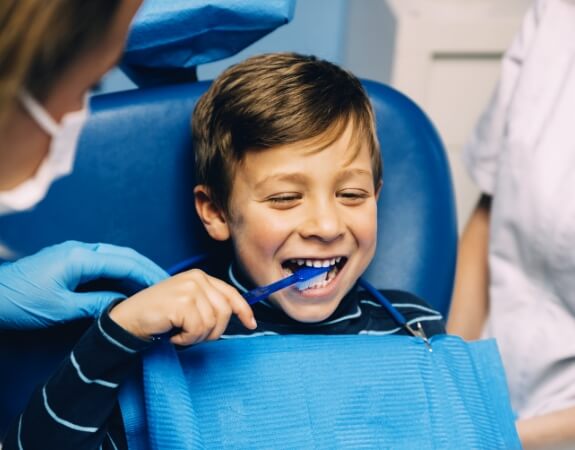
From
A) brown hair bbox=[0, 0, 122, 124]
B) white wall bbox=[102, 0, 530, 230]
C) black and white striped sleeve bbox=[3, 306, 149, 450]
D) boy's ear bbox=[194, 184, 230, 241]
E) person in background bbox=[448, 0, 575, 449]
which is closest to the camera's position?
brown hair bbox=[0, 0, 122, 124]

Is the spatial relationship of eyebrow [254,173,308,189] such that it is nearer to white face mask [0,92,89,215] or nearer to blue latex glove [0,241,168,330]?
blue latex glove [0,241,168,330]

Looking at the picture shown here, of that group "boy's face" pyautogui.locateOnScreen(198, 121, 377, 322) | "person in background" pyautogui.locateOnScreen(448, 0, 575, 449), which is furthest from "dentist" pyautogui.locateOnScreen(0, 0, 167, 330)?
"person in background" pyautogui.locateOnScreen(448, 0, 575, 449)

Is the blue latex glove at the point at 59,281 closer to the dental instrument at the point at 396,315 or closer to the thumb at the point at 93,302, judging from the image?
the thumb at the point at 93,302

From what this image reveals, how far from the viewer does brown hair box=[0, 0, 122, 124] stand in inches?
20.0

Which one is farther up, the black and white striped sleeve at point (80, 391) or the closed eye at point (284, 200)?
the closed eye at point (284, 200)

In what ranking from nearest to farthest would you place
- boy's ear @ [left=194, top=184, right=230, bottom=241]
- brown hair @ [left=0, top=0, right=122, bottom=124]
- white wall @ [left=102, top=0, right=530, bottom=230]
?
brown hair @ [left=0, top=0, right=122, bottom=124], boy's ear @ [left=194, top=184, right=230, bottom=241], white wall @ [left=102, top=0, right=530, bottom=230]

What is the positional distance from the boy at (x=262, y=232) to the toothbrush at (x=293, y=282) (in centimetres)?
1

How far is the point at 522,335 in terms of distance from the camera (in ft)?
4.24

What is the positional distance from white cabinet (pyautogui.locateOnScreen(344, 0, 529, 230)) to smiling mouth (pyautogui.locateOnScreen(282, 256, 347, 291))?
0.84 meters

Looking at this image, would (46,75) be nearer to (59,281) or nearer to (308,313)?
(59,281)

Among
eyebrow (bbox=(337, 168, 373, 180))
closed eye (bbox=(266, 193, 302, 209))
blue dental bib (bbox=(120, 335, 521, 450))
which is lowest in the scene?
blue dental bib (bbox=(120, 335, 521, 450))

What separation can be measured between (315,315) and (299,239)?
98mm

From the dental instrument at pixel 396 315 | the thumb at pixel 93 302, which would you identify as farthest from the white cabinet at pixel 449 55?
the thumb at pixel 93 302

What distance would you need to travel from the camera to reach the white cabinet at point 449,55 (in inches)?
72.4
